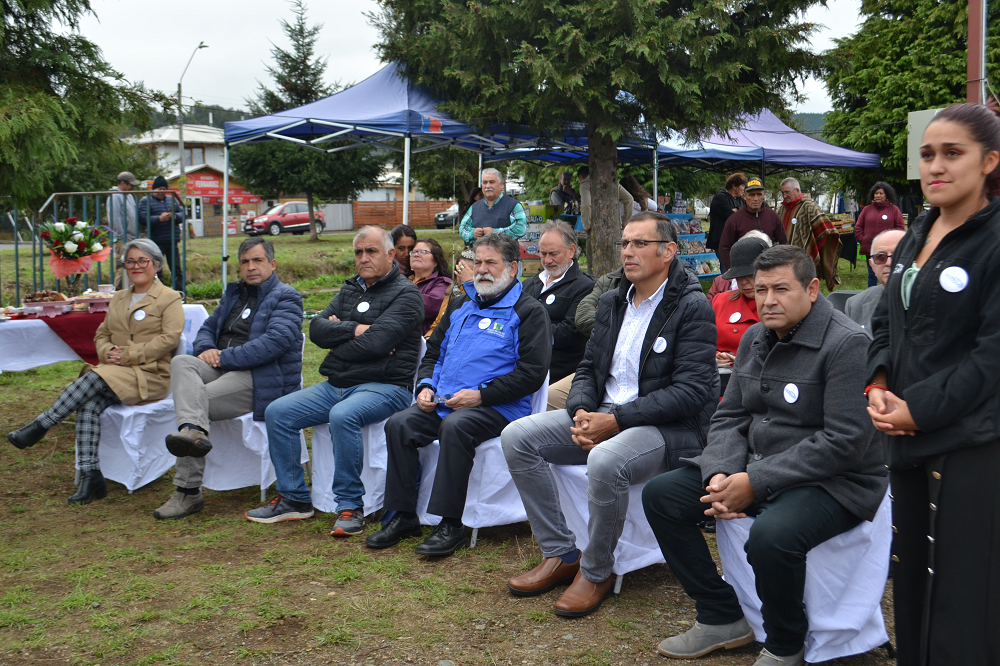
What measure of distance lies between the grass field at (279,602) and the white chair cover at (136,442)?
36 cm

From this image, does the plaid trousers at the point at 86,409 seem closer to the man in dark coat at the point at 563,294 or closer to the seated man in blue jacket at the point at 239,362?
the seated man in blue jacket at the point at 239,362

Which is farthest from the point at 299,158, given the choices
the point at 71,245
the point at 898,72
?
the point at 71,245

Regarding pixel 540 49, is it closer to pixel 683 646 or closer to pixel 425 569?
pixel 425 569

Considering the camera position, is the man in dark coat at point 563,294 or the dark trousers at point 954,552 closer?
the dark trousers at point 954,552

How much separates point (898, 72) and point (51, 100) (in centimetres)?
→ 2002

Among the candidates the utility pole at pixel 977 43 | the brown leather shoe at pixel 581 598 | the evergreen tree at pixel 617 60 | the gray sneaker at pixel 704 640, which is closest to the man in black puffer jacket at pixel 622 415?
the brown leather shoe at pixel 581 598

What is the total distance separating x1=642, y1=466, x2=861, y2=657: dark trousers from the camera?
249 centimetres

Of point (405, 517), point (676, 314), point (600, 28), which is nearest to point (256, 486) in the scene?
point (405, 517)

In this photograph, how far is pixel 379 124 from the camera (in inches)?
370

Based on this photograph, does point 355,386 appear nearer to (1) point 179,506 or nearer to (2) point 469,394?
(2) point 469,394

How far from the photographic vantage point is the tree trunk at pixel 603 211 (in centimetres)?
1052

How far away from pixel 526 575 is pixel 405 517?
880mm

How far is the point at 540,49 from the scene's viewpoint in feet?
30.8

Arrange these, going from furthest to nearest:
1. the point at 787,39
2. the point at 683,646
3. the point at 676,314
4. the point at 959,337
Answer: the point at 787,39, the point at 676,314, the point at 683,646, the point at 959,337
